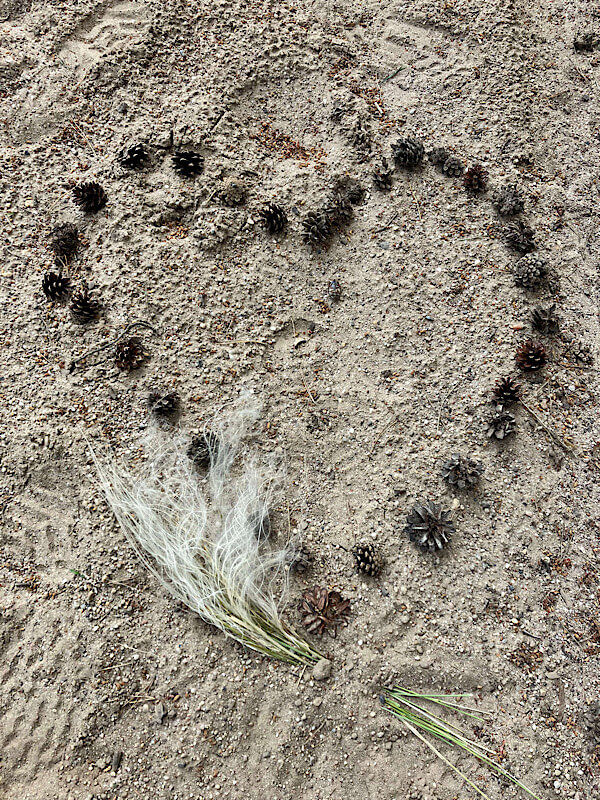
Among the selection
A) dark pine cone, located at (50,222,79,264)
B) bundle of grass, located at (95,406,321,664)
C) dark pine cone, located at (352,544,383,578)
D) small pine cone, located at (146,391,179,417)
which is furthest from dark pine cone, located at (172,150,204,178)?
dark pine cone, located at (352,544,383,578)

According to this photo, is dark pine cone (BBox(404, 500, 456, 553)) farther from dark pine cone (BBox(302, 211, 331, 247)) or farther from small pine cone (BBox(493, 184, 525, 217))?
small pine cone (BBox(493, 184, 525, 217))

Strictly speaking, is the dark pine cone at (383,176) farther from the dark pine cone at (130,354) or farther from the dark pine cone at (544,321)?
the dark pine cone at (130,354)

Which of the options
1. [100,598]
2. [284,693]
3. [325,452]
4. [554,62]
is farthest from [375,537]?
[554,62]

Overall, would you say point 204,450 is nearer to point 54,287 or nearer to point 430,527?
point 430,527

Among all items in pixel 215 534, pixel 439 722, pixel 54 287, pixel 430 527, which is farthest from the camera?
pixel 54 287

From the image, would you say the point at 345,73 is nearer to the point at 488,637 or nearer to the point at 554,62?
the point at 554,62

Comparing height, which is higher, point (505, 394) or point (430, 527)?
point (505, 394)

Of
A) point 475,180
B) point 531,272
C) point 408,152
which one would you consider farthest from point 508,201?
point 408,152
